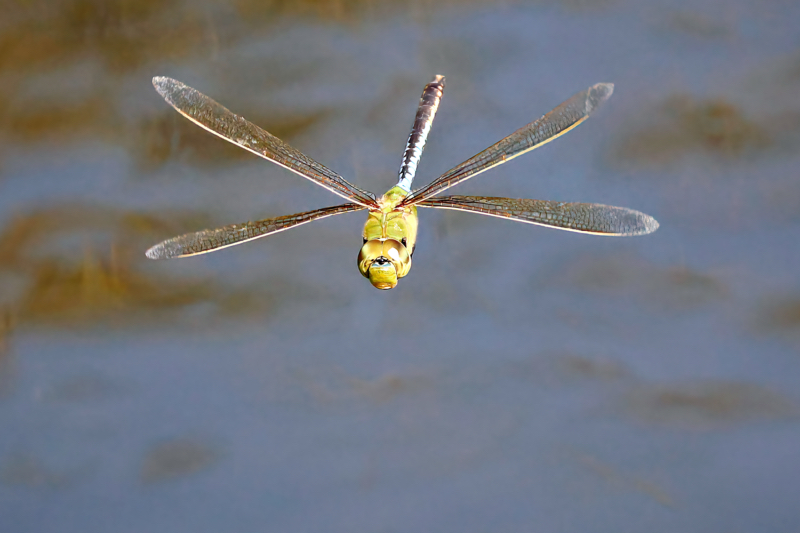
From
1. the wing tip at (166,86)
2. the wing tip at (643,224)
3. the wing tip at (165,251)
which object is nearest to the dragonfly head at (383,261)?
the wing tip at (165,251)

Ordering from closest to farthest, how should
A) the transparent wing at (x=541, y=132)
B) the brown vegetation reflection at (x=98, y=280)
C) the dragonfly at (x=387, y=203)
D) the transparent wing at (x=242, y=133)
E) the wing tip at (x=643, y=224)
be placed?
the wing tip at (x=643, y=224) < the dragonfly at (x=387, y=203) < the transparent wing at (x=541, y=132) < the transparent wing at (x=242, y=133) < the brown vegetation reflection at (x=98, y=280)

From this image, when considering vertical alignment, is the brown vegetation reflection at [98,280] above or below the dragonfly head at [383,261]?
above

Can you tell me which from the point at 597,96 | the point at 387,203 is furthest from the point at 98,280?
the point at 597,96

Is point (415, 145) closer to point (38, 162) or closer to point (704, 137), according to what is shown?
point (704, 137)

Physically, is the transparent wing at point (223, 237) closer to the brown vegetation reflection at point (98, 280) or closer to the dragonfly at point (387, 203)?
the dragonfly at point (387, 203)

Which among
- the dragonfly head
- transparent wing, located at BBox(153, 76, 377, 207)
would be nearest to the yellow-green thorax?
the dragonfly head
